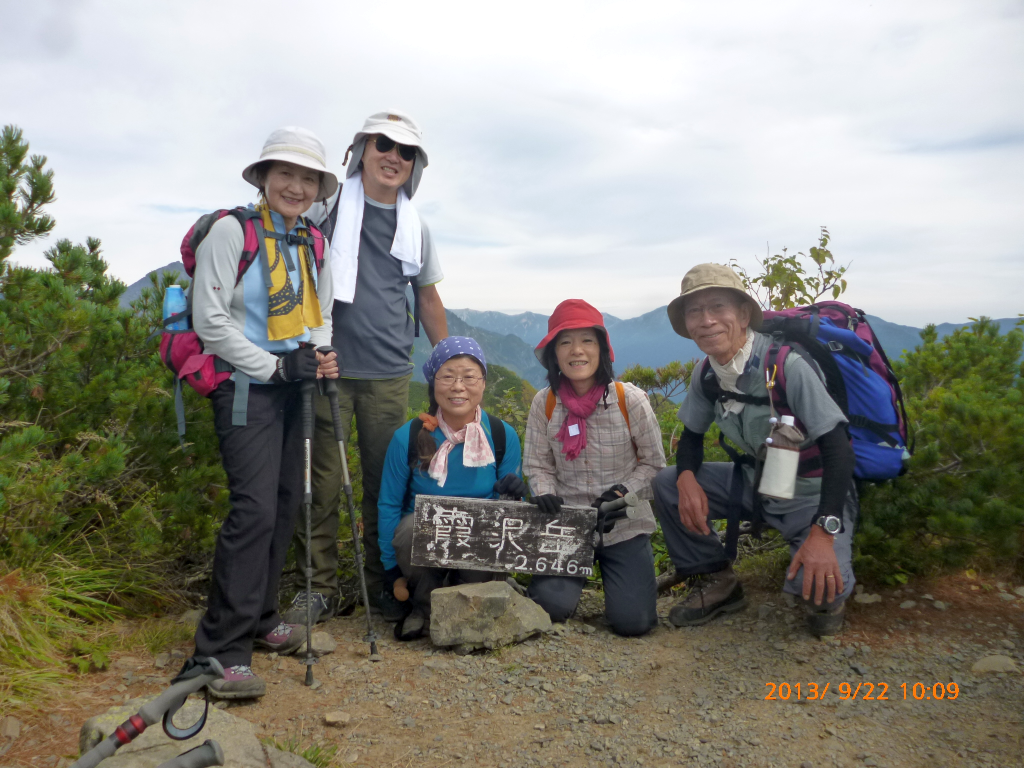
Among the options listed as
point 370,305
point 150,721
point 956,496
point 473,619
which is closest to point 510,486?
point 473,619

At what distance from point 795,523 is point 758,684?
3.08 feet

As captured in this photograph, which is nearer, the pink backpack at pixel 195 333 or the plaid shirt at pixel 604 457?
the pink backpack at pixel 195 333

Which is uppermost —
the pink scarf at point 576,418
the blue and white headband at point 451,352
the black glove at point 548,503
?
the blue and white headband at point 451,352

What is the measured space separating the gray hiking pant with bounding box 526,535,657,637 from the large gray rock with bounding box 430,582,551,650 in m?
0.41

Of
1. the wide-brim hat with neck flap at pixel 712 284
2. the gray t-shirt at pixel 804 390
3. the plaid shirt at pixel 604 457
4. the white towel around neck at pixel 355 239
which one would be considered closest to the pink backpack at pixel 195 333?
the white towel around neck at pixel 355 239

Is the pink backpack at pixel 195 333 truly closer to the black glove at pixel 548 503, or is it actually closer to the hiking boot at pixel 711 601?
the black glove at pixel 548 503

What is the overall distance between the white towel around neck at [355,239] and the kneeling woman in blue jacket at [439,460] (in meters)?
0.62

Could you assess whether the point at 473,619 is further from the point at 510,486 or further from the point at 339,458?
the point at 339,458

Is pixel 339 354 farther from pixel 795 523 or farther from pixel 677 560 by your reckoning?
pixel 795 523

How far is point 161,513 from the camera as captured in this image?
4.25 meters

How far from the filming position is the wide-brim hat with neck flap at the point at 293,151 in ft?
11.9

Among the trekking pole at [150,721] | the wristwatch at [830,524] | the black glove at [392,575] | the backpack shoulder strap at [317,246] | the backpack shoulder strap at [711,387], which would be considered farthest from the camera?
the black glove at [392,575]

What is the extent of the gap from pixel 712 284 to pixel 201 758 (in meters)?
3.13

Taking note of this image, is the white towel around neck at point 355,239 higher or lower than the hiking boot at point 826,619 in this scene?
higher
